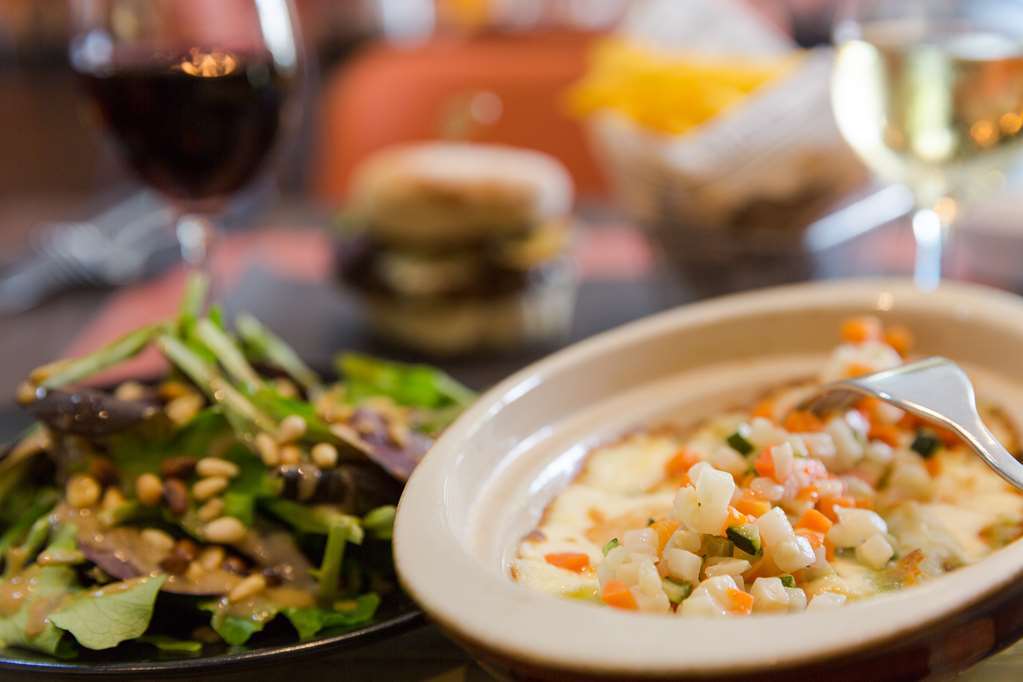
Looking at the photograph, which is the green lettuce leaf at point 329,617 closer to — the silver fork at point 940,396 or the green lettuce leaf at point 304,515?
the green lettuce leaf at point 304,515

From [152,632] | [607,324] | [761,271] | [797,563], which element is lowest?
[607,324]

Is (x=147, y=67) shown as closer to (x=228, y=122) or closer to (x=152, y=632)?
(x=228, y=122)

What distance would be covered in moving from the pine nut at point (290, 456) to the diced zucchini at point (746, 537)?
16.2 inches

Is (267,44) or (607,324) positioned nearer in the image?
(267,44)

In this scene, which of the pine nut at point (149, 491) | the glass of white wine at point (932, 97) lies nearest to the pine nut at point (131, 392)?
the pine nut at point (149, 491)

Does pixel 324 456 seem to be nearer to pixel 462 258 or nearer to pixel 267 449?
pixel 267 449

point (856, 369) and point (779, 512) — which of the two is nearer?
point (779, 512)

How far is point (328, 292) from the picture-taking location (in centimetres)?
208

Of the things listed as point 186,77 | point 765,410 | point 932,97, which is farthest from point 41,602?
point 932,97

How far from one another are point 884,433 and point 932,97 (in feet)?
2.23

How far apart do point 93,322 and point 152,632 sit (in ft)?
3.86

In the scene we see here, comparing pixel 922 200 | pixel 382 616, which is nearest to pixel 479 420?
pixel 382 616

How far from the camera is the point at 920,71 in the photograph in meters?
1.43

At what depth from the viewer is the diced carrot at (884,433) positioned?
3.01 ft
